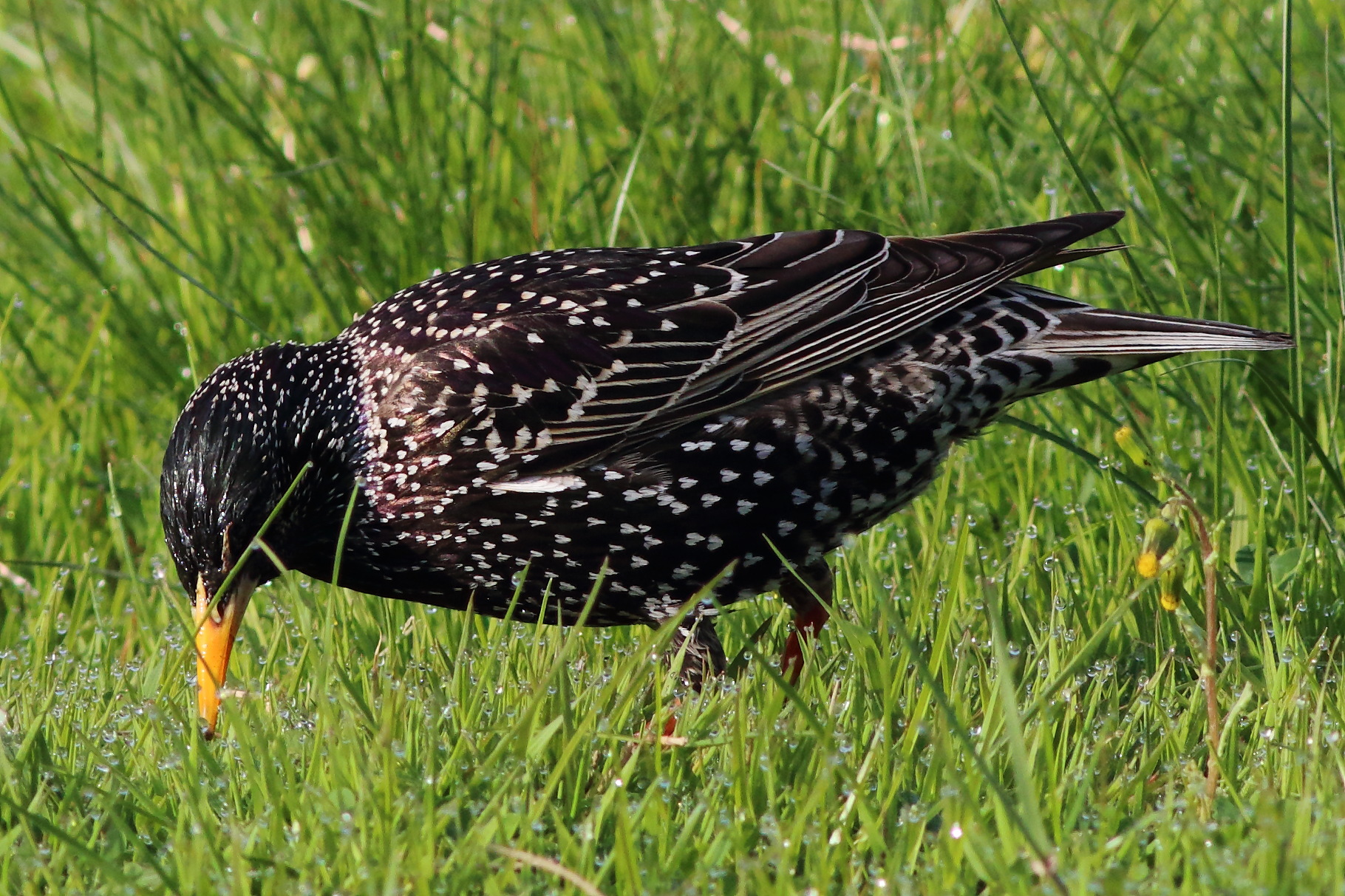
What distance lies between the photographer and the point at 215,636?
4.00 meters

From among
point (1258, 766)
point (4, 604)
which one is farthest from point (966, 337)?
point (4, 604)

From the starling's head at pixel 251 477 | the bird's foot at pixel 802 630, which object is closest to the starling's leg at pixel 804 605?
the bird's foot at pixel 802 630

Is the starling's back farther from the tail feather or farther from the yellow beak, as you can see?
the yellow beak

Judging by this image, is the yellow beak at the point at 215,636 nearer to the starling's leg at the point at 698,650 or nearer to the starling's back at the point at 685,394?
the starling's back at the point at 685,394

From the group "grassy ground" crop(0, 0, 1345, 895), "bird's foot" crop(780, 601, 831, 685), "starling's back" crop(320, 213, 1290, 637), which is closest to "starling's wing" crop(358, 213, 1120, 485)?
"starling's back" crop(320, 213, 1290, 637)

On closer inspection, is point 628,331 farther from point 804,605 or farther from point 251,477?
point 251,477

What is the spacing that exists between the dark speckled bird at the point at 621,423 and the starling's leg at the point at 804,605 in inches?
0.4

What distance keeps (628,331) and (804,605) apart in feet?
3.27

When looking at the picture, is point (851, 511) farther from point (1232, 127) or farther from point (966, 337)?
point (1232, 127)

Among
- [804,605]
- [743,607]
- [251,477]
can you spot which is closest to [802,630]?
[804,605]

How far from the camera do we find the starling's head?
4.00m

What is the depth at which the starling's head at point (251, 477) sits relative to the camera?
400cm

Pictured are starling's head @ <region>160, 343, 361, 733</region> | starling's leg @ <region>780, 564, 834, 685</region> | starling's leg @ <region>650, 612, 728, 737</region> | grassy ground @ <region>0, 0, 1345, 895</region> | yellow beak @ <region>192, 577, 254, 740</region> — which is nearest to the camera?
grassy ground @ <region>0, 0, 1345, 895</region>

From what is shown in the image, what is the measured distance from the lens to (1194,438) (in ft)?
16.9
